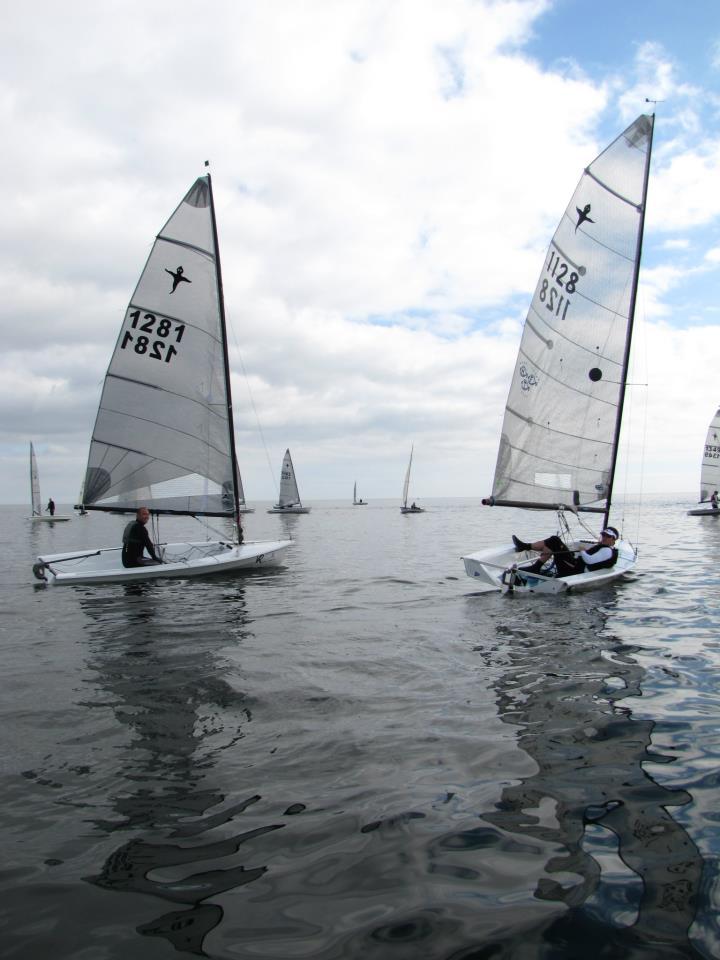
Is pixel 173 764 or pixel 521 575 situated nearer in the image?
pixel 173 764

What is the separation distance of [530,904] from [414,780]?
1.37 metres

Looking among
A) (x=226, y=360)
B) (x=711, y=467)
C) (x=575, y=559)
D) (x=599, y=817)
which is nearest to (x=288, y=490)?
(x=711, y=467)

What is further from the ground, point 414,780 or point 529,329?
point 529,329

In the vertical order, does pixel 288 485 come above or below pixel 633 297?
below

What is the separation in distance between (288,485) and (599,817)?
69.5 meters

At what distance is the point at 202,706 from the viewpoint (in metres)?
5.86

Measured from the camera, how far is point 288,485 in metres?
72.5

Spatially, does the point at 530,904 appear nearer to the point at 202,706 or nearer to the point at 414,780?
the point at 414,780

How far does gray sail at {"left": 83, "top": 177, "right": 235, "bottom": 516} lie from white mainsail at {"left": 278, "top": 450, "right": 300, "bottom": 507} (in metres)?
52.5

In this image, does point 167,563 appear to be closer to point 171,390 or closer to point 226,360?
point 171,390

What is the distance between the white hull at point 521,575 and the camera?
39.6 feet

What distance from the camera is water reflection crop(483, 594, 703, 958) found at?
275 cm

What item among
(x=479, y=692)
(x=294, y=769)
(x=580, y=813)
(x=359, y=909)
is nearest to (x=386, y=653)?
(x=479, y=692)

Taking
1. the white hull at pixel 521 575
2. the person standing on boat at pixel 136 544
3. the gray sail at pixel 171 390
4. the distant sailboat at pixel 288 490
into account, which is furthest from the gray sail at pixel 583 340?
the distant sailboat at pixel 288 490
